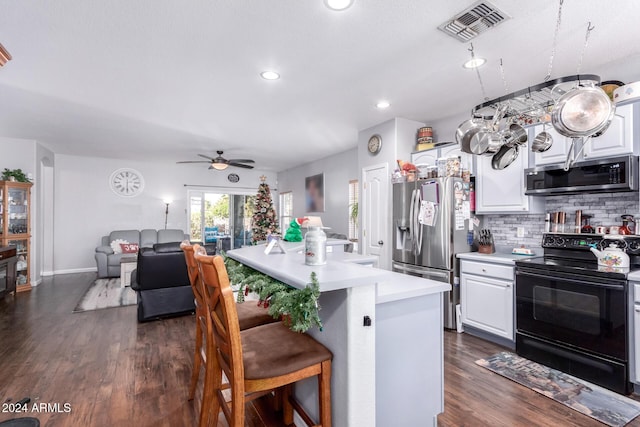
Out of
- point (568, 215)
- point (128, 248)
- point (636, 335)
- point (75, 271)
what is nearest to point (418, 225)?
point (568, 215)

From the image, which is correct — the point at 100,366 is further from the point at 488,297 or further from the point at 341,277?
the point at 488,297

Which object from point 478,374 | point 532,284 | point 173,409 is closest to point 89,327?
point 173,409

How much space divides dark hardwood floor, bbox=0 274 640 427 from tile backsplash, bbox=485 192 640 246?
1227 millimetres

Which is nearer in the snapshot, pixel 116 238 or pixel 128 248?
pixel 128 248

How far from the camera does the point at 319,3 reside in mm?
2021

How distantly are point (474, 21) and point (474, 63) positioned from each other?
69 cm

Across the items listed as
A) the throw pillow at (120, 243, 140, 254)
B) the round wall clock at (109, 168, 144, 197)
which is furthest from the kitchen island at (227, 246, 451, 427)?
the round wall clock at (109, 168, 144, 197)

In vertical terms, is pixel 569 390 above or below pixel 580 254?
below

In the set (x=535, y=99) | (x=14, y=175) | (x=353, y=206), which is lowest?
(x=353, y=206)

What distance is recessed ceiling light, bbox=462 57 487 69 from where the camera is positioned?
2722 millimetres

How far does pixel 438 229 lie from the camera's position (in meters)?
3.57

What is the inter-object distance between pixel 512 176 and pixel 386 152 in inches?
65.5

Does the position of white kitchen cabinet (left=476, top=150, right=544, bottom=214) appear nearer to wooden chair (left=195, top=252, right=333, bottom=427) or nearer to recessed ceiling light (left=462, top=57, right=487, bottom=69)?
recessed ceiling light (left=462, top=57, right=487, bottom=69)

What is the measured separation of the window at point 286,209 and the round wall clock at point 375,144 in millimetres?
4373
